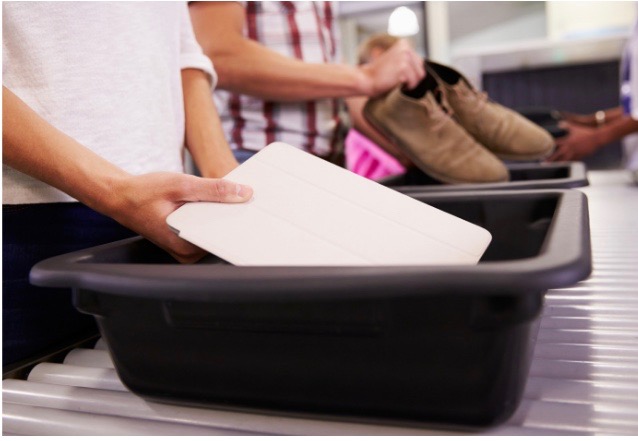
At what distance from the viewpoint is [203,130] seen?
855 millimetres

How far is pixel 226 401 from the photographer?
1.31 ft

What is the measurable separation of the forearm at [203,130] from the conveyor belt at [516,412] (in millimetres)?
316

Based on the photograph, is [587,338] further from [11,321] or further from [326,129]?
[326,129]

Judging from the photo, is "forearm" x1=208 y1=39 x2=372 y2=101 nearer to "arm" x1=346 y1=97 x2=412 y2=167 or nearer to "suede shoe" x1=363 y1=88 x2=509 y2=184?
"suede shoe" x1=363 y1=88 x2=509 y2=184

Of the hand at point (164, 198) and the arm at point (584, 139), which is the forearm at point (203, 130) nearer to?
the hand at point (164, 198)

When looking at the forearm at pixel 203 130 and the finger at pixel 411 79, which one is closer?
the forearm at pixel 203 130

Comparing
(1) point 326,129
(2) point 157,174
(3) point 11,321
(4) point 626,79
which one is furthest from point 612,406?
(4) point 626,79

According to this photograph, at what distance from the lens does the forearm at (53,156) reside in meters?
0.51

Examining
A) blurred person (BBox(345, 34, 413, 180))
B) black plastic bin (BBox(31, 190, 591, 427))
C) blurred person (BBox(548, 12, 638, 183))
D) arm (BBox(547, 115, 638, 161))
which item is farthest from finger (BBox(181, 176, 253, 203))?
arm (BBox(547, 115, 638, 161))

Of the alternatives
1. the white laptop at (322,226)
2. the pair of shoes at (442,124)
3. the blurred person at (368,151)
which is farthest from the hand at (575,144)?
the white laptop at (322,226)

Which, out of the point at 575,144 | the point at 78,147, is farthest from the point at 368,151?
the point at 78,147

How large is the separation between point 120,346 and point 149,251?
144mm

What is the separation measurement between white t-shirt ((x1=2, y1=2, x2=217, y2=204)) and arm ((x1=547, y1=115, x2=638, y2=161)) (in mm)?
1820

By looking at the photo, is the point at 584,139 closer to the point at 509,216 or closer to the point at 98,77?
the point at 509,216
